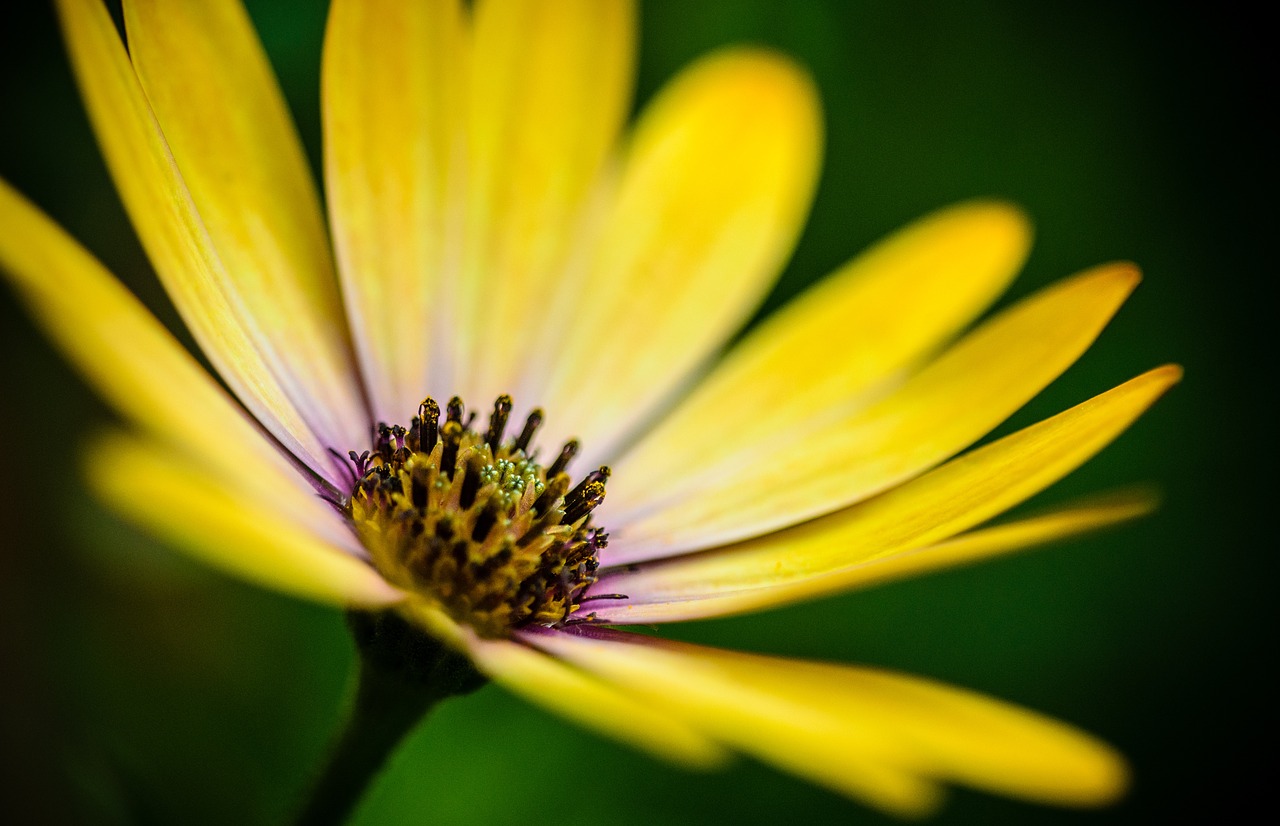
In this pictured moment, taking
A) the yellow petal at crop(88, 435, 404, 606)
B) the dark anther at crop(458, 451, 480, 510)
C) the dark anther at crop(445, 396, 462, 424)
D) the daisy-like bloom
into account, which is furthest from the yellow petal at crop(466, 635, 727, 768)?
the dark anther at crop(445, 396, 462, 424)

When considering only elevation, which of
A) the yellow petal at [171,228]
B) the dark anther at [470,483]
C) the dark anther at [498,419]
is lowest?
the yellow petal at [171,228]

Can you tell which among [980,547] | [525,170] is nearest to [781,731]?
[980,547]

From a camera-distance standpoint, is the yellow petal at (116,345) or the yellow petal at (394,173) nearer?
the yellow petal at (116,345)

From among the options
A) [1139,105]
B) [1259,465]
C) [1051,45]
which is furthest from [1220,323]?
[1051,45]

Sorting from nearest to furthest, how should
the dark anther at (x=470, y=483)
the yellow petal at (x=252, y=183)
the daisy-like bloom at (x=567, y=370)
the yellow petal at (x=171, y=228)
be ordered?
1. the daisy-like bloom at (x=567, y=370)
2. the yellow petal at (x=171, y=228)
3. the yellow petal at (x=252, y=183)
4. the dark anther at (x=470, y=483)

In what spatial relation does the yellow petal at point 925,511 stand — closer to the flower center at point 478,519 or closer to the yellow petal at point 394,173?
the flower center at point 478,519

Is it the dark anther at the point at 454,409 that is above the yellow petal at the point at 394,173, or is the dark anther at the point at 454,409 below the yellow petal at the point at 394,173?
below

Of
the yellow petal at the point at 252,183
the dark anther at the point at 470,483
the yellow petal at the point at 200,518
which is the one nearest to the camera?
the yellow petal at the point at 200,518

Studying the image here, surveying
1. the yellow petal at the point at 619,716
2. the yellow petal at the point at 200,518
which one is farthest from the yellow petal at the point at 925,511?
the yellow petal at the point at 200,518
